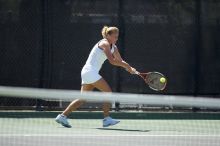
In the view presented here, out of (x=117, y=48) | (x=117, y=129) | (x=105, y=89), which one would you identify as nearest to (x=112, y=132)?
(x=117, y=129)

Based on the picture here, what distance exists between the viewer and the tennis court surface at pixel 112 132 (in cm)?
898

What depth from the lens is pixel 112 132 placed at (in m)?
10.2

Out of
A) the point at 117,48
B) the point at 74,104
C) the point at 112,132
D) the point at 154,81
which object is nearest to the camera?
the point at 112,132

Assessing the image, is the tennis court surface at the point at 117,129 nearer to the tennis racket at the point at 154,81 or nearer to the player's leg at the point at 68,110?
the player's leg at the point at 68,110

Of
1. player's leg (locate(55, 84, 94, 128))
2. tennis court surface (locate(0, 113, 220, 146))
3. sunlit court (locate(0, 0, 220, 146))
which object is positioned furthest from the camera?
sunlit court (locate(0, 0, 220, 146))

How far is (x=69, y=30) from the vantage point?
13.1m

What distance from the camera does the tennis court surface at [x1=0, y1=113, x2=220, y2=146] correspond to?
29.5 feet

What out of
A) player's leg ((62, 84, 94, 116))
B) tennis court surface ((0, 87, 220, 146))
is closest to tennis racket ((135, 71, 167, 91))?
tennis court surface ((0, 87, 220, 146))

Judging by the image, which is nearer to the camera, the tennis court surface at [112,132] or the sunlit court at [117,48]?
the tennis court surface at [112,132]

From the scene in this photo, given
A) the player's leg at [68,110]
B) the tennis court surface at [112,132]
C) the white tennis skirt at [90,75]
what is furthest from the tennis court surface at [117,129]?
the white tennis skirt at [90,75]

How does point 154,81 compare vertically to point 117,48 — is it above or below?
below

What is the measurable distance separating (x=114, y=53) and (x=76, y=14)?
2.68 meters

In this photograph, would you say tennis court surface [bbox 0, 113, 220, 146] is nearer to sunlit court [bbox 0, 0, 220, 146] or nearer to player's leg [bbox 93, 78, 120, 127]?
player's leg [bbox 93, 78, 120, 127]

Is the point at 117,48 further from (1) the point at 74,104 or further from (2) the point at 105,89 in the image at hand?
Result: (1) the point at 74,104
